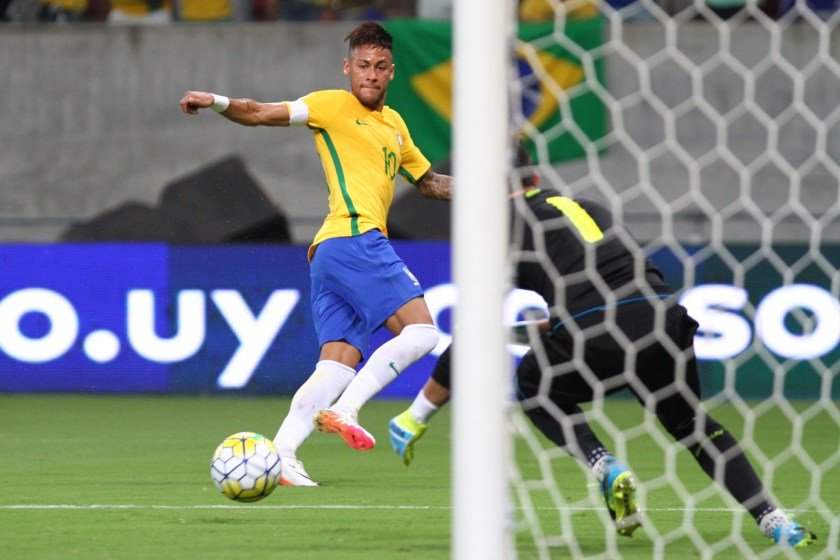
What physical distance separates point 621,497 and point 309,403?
1681 millimetres

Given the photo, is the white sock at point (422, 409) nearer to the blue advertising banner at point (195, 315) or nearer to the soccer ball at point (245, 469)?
the soccer ball at point (245, 469)

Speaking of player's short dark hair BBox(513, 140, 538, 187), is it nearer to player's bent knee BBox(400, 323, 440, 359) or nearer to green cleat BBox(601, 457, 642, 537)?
green cleat BBox(601, 457, 642, 537)

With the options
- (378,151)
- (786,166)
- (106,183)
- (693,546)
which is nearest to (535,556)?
(693,546)

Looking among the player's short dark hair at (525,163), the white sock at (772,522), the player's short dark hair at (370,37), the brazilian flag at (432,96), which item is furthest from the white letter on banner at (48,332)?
the white sock at (772,522)

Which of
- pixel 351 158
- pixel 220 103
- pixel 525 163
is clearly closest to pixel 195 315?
pixel 351 158

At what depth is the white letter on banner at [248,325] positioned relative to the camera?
10594 mm

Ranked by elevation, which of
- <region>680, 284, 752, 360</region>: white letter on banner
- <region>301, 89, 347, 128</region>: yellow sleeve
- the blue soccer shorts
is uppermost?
<region>301, 89, 347, 128</region>: yellow sleeve

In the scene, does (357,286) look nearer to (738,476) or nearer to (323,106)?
(323,106)

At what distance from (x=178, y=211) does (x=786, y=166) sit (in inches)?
218

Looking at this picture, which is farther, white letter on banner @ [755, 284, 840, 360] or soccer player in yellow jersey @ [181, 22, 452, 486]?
white letter on banner @ [755, 284, 840, 360]

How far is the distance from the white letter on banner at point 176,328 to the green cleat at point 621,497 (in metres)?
6.34

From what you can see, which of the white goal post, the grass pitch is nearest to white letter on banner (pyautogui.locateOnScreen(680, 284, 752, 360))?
the grass pitch

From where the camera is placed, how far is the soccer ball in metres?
5.22

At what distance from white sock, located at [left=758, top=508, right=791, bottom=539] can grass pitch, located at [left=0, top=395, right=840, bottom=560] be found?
2.3 inches
